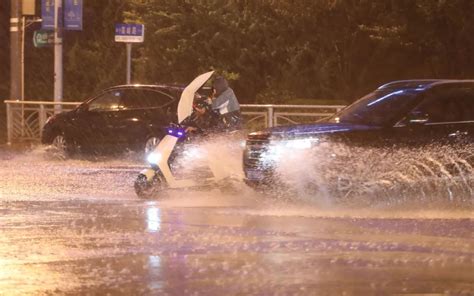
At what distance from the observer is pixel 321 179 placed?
1188 centimetres

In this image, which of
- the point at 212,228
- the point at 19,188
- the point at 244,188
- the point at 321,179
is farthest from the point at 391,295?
the point at 19,188

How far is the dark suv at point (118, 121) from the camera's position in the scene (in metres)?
19.3

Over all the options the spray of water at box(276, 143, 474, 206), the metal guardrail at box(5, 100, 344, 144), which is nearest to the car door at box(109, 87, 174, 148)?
the metal guardrail at box(5, 100, 344, 144)

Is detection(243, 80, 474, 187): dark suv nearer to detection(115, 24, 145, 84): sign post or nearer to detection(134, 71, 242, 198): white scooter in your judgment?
detection(134, 71, 242, 198): white scooter

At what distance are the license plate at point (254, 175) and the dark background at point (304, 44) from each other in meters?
12.2

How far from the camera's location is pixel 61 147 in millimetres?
20109

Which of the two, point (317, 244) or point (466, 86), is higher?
point (466, 86)

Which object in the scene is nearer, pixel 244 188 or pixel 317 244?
pixel 317 244

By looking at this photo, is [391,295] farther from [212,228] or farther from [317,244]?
[212,228]

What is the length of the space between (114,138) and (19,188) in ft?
17.7

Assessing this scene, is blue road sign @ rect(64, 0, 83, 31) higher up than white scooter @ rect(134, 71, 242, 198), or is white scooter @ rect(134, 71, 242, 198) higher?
blue road sign @ rect(64, 0, 83, 31)

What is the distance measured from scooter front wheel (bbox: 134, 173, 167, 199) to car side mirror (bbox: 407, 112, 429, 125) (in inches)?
133

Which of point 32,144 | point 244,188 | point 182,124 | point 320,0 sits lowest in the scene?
point 32,144

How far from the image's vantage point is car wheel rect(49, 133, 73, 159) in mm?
20078
